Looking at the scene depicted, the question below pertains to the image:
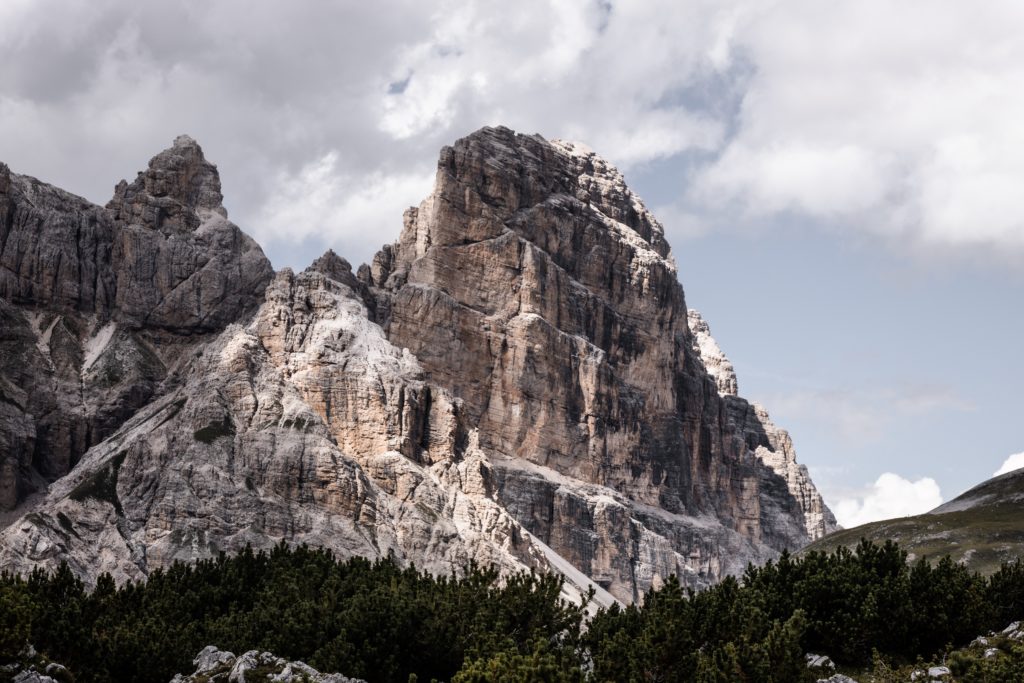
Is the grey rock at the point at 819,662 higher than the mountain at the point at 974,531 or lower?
lower

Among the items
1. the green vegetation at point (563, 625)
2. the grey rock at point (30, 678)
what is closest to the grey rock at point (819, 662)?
the green vegetation at point (563, 625)

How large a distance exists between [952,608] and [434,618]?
33816 mm

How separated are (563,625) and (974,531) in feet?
311

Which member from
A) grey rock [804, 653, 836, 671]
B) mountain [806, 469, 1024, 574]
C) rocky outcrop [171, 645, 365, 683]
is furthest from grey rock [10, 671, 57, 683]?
mountain [806, 469, 1024, 574]

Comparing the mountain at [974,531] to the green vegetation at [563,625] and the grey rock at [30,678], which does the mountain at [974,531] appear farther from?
the grey rock at [30,678]

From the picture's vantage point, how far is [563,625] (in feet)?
314

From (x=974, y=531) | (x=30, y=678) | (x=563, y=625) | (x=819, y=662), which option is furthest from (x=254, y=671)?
(x=974, y=531)

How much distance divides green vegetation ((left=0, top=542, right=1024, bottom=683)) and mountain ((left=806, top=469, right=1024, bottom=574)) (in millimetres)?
63525

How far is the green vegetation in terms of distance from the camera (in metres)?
81.0

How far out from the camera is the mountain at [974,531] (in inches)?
6452

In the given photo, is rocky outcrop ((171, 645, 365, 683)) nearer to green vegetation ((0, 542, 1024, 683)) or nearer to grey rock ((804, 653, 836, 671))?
green vegetation ((0, 542, 1024, 683))

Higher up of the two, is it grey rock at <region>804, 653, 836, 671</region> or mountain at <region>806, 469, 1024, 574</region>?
mountain at <region>806, 469, 1024, 574</region>

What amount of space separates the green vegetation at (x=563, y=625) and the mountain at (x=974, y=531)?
63525 mm

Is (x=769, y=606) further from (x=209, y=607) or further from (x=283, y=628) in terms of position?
(x=209, y=607)
